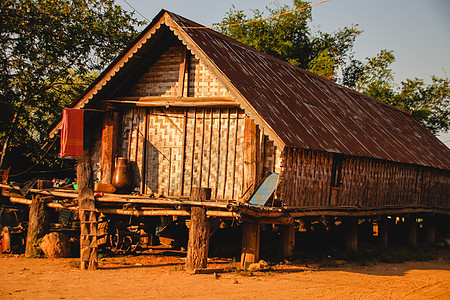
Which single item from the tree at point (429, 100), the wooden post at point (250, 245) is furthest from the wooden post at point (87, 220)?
the tree at point (429, 100)

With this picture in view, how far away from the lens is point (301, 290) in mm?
10273

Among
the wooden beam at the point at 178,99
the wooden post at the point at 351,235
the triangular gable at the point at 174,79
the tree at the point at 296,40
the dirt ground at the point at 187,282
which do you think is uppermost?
the tree at the point at 296,40

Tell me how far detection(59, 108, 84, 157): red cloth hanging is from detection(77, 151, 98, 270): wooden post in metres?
1.98

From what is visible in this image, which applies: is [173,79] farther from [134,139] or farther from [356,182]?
[356,182]

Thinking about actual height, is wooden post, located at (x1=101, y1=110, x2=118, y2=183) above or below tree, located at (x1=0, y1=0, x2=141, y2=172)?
below

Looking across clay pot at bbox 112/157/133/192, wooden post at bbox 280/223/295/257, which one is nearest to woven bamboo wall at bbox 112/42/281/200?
clay pot at bbox 112/157/133/192

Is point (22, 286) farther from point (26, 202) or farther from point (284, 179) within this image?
point (284, 179)

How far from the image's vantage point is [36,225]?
12953mm

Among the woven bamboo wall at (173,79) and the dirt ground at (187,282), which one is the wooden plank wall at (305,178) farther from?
the woven bamboo wall at (173,79)

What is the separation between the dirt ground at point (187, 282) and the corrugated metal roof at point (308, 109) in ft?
10.0

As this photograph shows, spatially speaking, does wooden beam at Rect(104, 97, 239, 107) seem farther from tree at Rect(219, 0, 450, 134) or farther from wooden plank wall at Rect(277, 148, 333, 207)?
tree at Rect(219, 0, 450, 134)

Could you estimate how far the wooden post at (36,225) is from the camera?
12.8m

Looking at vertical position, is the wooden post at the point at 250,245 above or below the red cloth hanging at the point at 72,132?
below

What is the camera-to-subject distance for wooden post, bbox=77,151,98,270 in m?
11.3
